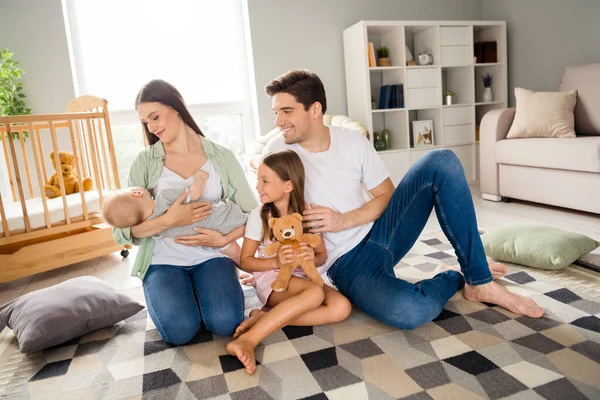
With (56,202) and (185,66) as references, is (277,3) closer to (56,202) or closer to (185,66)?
(185,66)

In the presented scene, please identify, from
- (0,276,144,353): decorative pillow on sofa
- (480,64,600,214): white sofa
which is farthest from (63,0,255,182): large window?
(0,276,144,353): decorative pillow on sofa

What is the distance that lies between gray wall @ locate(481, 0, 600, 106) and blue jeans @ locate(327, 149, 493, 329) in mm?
2827

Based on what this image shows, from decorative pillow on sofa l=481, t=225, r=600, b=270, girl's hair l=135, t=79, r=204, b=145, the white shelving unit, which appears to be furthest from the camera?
the white shelving unit

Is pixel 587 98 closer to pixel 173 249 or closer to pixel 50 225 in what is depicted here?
pixel 173 249

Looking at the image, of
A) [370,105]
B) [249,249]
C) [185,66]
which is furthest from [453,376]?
[185,66]

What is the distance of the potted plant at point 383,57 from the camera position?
12.9 ft

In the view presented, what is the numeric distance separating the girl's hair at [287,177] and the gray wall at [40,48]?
281 centimetres

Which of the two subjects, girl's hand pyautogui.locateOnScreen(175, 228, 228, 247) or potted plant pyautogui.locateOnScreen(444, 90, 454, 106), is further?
potted plant pyautogui.locateOnScreen(444, 90, 454, 106)

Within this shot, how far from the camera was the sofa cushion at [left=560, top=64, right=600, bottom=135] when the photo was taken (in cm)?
294

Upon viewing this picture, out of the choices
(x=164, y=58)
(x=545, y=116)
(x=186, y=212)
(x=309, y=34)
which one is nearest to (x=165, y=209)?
(x=186, y=212)

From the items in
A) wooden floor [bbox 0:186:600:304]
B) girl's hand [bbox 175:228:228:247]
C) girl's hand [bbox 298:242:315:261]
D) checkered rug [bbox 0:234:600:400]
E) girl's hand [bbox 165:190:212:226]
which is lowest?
wooden floor [bbox 0:186:600:304]

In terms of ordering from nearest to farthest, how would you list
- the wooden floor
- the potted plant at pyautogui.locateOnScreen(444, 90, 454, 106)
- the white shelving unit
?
the wooden floor
the white shelving unit
the potted plant at pyautogui.locateOnScreen(444, 90, 454, 106)

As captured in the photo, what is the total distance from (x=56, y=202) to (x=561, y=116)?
10.6 feet

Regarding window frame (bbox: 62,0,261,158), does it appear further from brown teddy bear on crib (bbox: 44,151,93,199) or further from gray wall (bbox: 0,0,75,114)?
brown teddy bear on crib (bbox: 44,151,93,199)
